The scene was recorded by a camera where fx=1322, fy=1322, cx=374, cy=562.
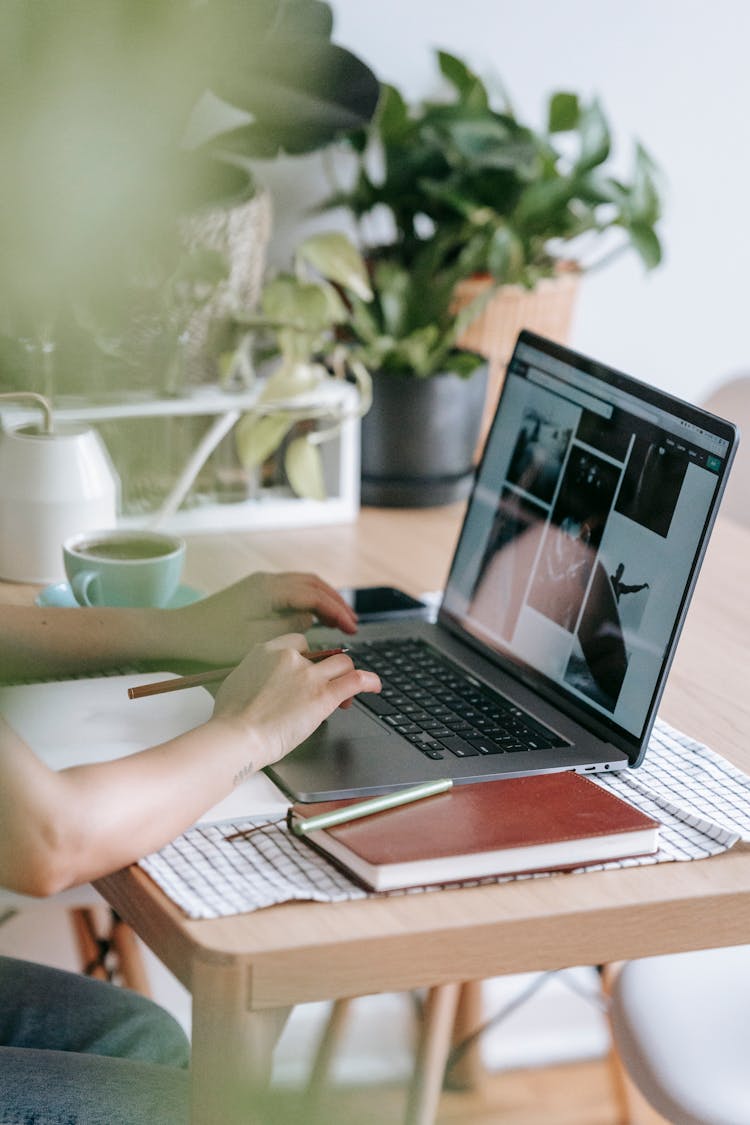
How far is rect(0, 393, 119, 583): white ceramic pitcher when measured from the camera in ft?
3.79

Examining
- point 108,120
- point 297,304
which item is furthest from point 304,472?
point 108,120

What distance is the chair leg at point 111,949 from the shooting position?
1514 mm

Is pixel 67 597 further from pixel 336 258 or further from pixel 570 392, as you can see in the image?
pixel 336 258

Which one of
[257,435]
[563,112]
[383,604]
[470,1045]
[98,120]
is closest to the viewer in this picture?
[98,120]

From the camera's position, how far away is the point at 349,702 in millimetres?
860

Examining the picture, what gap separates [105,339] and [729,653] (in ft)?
2.01

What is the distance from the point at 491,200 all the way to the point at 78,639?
846 millimetres

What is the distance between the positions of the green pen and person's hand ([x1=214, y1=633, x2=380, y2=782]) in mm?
54

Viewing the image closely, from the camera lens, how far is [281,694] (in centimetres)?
78

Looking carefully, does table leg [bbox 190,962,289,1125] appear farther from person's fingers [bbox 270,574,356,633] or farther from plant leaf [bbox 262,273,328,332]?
plant leaf [bbox 262,273,328,332]

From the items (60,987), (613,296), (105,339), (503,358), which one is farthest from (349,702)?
(613,296)

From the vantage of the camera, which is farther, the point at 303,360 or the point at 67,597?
the point at 303,360

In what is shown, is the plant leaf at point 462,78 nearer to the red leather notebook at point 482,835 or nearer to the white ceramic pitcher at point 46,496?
the white ceramic pitcher at point 46,496

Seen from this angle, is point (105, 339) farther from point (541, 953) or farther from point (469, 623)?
point (541, 953)
